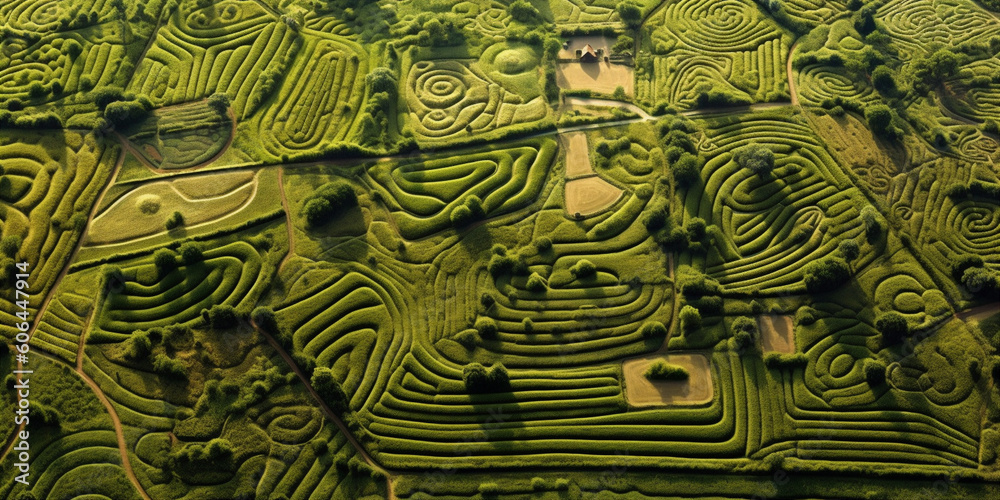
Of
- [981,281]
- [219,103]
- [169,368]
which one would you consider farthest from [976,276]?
[219,103]

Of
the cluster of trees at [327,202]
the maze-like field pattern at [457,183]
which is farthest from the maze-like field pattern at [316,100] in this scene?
the maze-like field pattern at [457,183]

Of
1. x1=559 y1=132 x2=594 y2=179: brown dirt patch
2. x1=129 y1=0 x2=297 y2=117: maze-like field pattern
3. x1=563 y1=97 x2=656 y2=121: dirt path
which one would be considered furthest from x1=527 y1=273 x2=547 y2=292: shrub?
x1=129 y1=0 x2=297 y2=117: maze-like field pattern

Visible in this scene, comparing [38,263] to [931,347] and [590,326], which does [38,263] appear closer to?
[590,326]

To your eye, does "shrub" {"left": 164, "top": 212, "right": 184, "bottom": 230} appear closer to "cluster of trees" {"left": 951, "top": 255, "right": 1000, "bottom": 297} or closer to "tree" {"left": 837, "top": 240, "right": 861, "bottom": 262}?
"tree" {"left": 837, "top": 240, "right": 861, "bottom": 262}

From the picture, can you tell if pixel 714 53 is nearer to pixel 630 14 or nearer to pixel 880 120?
pixel 630 14

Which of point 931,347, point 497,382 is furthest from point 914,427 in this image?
point 497,382

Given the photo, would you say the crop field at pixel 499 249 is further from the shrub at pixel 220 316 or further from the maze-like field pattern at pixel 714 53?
the maze-like field pattern at pixel 714 53

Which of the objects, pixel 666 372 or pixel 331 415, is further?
pixel 666 372

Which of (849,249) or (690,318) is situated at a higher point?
(849,249)
